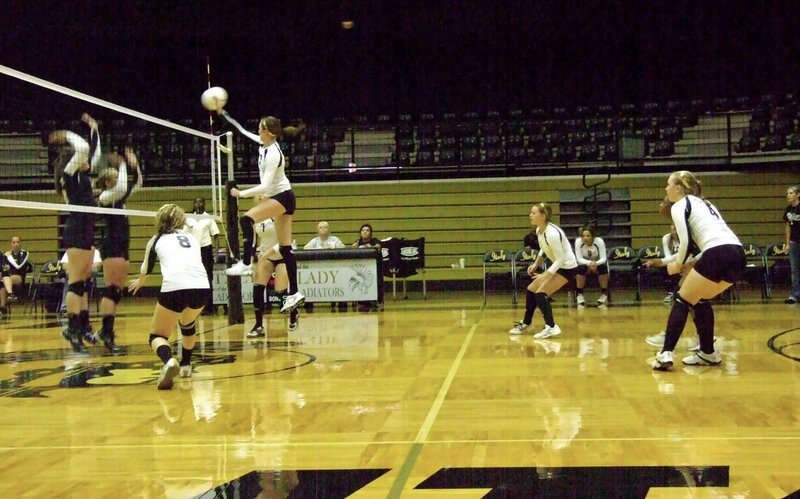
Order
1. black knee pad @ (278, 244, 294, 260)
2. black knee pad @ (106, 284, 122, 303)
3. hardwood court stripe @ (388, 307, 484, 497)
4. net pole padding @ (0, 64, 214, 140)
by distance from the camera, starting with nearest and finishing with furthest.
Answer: hardwood court stripe @ (388, 307, 484, 497) < net pole padding @ (0, 64, 214, 140) < black knee pad @ (106, 284, 122, 303) < black knee pad @ (278, 244, 294, 260)

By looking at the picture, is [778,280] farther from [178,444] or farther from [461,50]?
[178,444]

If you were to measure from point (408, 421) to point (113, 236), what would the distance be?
507 centimetres

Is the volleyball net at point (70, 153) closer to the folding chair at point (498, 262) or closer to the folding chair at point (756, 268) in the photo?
the folding chair at point (498, 262)

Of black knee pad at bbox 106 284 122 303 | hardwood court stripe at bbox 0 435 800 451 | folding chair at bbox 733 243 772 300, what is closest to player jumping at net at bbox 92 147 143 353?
black knee pad at bbox 106 284 122 303

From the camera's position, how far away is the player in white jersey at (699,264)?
20.2 feet

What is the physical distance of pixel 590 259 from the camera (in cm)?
1543

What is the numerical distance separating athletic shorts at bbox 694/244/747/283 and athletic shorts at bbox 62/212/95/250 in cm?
575

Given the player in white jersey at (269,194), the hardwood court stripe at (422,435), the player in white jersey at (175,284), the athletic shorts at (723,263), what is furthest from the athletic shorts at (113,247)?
the athletic shorts at (723,263)

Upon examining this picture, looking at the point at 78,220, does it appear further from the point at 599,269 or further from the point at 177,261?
the point at 599,269

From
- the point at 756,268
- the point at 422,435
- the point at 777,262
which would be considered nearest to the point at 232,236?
the point at 422,435

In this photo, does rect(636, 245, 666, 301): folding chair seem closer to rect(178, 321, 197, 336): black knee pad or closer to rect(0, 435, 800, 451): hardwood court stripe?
rect(178, 321, 197, 336): black knee pad

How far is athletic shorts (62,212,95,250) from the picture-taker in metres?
8.16

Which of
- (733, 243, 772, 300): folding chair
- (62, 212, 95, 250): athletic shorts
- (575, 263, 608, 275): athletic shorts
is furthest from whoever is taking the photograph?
(733, 243, 772, 300): folding chair

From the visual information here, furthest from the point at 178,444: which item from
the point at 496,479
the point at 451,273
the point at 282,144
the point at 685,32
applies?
the point at 685,32
